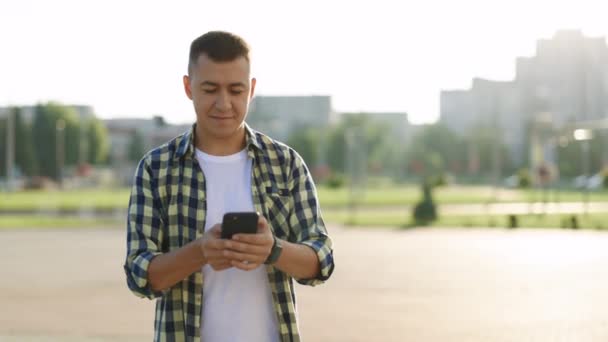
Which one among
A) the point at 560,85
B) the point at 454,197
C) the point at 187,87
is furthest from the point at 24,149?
the point at 187,87

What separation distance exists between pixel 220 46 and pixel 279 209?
1.50ft

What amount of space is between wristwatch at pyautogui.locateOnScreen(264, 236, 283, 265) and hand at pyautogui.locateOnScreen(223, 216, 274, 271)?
0.12ft

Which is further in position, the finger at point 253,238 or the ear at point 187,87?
the ear at point 187,87

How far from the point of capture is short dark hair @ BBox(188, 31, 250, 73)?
8.07ft

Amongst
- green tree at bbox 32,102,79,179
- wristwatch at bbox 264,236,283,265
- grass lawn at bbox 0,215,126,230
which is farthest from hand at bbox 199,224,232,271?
green tree at bbox 32,102,79,179

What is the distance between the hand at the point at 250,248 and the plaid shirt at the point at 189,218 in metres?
0.24

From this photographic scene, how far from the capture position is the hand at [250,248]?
222cm

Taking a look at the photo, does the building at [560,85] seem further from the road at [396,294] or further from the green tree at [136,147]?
the road at [396,294]

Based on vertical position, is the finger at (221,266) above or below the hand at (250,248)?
→ below

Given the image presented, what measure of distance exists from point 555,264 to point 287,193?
539 inches

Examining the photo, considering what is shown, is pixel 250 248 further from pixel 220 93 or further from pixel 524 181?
pixel 524 181

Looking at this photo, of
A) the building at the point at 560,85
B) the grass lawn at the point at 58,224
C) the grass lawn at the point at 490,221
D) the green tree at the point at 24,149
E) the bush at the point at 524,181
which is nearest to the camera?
the grass lawn at the point at 490,221

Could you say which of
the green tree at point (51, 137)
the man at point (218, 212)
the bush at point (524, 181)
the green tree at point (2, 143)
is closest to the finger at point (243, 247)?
the man at point (218, 212)

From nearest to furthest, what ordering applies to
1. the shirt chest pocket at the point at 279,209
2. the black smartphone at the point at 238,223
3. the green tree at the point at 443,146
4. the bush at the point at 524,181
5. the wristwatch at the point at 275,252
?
1. the black smartphone at the point at 238,223
2. the wristwatch at the point at 275,252
3. the shirt chest pocket at the point at 279,209
4. the bush at the point at 524,181
5. the green tree at the point at 443,146
